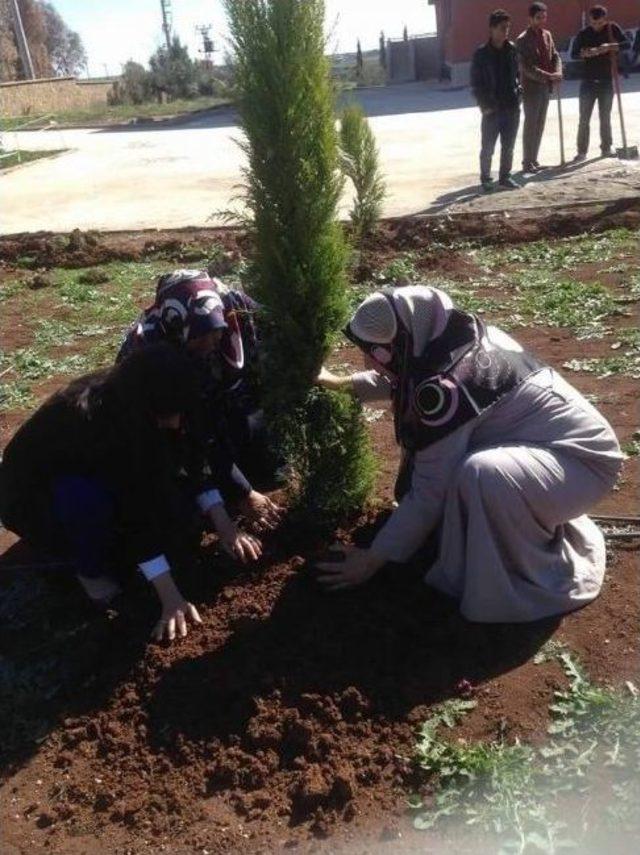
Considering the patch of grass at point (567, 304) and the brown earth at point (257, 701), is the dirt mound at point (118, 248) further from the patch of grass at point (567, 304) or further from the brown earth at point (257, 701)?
the brown earth at point (257, 701)

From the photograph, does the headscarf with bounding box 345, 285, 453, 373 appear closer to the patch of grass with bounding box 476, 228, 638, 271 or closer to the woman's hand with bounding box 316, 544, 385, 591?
the woman's hand with bounding box 316, 544, 385, 591

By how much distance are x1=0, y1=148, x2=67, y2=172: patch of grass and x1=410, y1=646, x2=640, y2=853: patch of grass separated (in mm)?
19514

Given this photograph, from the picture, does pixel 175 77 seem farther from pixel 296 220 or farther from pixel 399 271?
pixel 296 220

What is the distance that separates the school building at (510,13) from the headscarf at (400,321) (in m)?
28.1

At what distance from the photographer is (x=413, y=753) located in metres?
2.80

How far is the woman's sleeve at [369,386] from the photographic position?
12.7ft

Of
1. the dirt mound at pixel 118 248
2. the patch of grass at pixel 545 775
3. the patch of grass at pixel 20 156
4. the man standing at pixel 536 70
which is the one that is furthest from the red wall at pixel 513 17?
the patch of grass at pixel 545 775

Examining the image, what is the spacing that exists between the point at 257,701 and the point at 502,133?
33.2 ft

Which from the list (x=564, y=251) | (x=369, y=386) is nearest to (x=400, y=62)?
(x=564, y=251)

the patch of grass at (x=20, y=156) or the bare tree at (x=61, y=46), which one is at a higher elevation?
the bare tree at (x=61, y=46)

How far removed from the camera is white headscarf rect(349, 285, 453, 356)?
3.09 metres

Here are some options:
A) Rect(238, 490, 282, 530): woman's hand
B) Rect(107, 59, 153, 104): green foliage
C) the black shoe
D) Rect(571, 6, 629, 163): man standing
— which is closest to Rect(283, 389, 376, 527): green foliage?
Rect(238, 490, 282, 530): woman's hand

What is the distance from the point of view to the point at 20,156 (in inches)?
846

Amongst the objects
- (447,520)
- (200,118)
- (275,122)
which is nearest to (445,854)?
(447,520)
